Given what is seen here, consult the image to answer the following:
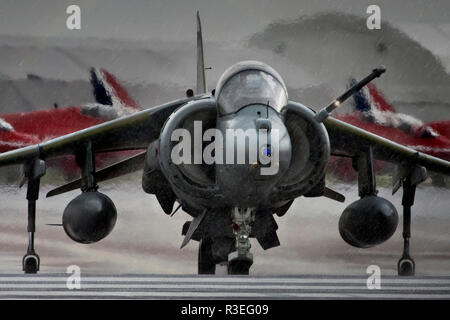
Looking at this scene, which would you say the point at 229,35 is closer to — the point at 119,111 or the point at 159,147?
the point at 119,111

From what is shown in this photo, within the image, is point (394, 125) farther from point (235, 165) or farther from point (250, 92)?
point (235, 165)

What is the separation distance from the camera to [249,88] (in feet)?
43.0

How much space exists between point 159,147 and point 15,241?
495 centimetres

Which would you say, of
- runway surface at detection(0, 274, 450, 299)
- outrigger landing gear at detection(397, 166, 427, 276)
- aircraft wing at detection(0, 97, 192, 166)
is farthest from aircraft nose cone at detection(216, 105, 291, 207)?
outrigger landing gear at detection(397, 166, 427, 276)

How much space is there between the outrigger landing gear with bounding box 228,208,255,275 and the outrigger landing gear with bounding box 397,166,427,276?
3.69 meters

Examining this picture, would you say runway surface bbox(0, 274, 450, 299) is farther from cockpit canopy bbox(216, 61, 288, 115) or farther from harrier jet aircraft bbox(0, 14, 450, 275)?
cockpit canopy bbox(216, 61, 288, 115)

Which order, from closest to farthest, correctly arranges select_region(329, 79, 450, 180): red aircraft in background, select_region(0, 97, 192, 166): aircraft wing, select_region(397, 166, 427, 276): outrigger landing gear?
1. select_region(0, 97, 192, 166): aircraft wing
2. select_region(397, 166, 427, 276): outrigger landing gear
3. select_region(329, 79, 450, 180): red aircraft in background

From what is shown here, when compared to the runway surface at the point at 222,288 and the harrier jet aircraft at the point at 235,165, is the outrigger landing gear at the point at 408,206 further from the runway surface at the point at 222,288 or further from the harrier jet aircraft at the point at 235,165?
the runway surface at the point at 222,288

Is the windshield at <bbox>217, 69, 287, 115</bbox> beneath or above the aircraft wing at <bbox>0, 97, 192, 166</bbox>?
beneath

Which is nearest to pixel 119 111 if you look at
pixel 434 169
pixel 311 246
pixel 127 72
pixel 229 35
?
pixel 127 72

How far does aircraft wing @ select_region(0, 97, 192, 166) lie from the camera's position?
1523 centimetres

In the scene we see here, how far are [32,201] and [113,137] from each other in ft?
4.81

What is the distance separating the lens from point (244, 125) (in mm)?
12477

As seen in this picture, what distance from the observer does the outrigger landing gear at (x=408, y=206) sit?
16156 mm
